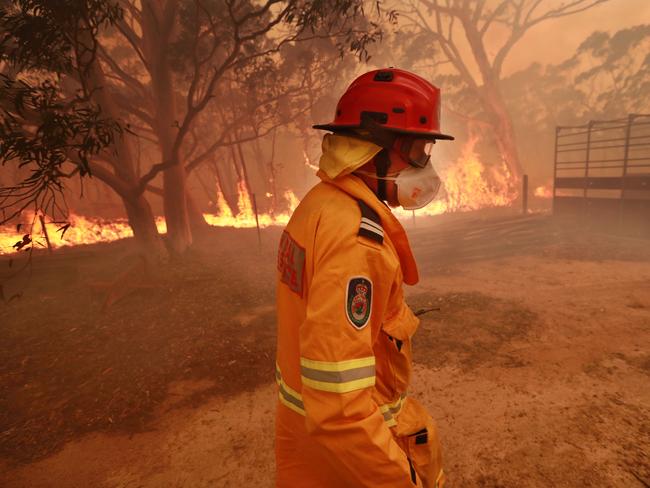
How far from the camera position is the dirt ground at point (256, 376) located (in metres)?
Result: 3.44

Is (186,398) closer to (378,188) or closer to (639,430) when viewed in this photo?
(378,188)

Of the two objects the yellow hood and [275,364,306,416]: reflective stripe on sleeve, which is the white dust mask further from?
[275,364,306,416]: reflective stripe on sleeve

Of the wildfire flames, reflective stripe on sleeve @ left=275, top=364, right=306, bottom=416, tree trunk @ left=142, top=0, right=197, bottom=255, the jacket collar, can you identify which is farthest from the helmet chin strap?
the wildfire flames

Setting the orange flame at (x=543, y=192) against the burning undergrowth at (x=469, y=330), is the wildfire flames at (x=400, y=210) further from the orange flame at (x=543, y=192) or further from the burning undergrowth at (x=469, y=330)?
the burning undergrowth at (x=469, y=330)

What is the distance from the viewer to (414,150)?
176cm

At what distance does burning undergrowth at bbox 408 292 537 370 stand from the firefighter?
3625 millimetres

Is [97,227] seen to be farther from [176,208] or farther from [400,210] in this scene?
[400,210]

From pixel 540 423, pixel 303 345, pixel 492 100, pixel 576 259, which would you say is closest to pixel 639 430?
pixel 540 423

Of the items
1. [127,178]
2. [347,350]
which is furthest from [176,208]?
[347,350]

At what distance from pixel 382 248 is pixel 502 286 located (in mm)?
7498

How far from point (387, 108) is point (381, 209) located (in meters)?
0.53

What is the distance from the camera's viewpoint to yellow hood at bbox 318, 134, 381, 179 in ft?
4.99

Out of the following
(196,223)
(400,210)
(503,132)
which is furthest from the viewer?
(503,132)

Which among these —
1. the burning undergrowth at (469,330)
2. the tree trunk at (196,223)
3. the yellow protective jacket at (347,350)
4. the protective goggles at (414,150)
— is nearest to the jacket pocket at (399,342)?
the yellow protective jacket at (347,350)
